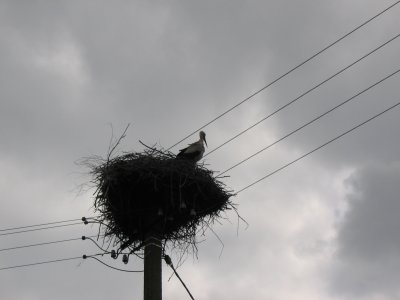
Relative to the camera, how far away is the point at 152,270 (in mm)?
5301

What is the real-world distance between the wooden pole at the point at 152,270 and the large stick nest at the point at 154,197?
16 centimetres

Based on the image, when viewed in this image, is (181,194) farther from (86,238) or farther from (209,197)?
(86,238)

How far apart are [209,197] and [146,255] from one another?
149 cm

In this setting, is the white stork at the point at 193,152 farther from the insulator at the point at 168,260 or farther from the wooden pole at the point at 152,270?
the wooden pole at the point at 152,270

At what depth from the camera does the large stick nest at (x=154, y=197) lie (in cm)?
605

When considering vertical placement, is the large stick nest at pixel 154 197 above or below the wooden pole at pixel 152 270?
above

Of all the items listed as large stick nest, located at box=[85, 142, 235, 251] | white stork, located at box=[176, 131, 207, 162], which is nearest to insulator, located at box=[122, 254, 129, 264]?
large stick nest, located at box=[85, 142, 235, 251]

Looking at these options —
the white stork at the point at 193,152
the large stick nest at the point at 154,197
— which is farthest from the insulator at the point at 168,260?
the white stork at the point at 193,152

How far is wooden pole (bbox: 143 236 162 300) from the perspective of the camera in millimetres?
5137

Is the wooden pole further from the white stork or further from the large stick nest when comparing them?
the white stork

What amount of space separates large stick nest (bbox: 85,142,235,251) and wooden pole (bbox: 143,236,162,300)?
16cm

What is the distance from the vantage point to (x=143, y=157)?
680cm

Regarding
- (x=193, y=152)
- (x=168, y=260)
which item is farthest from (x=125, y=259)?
(x=193, y=152)

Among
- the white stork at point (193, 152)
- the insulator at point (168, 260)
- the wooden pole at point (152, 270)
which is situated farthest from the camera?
the white stork at point (193, 152)
